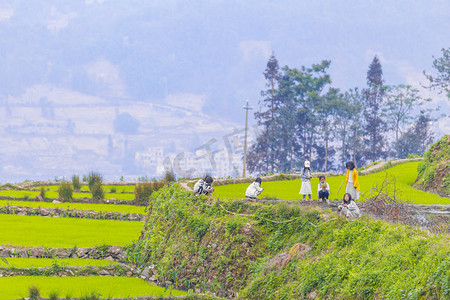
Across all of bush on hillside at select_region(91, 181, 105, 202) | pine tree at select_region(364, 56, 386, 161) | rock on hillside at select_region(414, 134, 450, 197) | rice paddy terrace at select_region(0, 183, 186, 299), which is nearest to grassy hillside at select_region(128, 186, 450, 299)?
rice paddy terrace at select_region(0, 183, 186, 299)

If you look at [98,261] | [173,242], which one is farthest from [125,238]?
[173,242]

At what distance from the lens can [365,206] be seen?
2230 centimetres

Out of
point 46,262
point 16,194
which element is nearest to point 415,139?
point 16,194

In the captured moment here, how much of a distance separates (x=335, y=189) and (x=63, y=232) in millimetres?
12112

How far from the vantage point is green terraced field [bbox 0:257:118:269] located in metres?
21.8

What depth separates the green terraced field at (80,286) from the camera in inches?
717

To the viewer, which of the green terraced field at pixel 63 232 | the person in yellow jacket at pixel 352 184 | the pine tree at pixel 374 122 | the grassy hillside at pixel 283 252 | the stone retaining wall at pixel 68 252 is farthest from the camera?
the pine tree at pixel 374 122

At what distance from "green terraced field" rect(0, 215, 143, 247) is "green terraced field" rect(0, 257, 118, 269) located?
1469 mm

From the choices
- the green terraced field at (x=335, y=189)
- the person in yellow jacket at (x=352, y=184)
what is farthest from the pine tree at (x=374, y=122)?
the person in yellow jacket at (x=352, y=184)

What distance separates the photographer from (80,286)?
1961 centimetres

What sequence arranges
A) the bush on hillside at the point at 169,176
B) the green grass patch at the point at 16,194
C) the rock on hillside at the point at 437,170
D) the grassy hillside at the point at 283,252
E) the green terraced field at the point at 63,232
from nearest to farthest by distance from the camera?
1. the grassy hillside at the point at 283,252
2. the green terraced field at the point at 63,232
3. the rock on hillside at the point at 437,170
4. the bush on hillside at the point at 169,176
5. the green grass patch at the point at 16,194

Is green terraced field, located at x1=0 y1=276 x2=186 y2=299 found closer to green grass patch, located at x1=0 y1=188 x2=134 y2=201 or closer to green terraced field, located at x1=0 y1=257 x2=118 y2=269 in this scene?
green terraced field, located at x1=0 y1=257 x2=118 y2=269

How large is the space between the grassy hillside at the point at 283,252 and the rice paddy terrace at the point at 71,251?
1136 mm

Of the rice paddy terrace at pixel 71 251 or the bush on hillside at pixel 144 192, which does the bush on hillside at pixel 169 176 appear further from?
the rice paddy terrace at pixel 71 251
